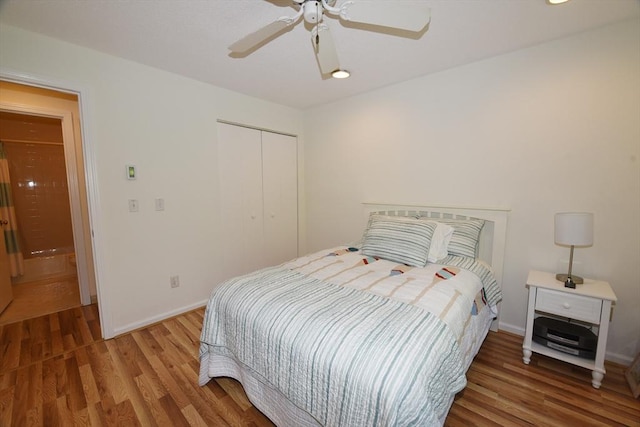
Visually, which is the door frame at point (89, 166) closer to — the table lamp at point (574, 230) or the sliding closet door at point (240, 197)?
the sliding closet door at point (240, 197)

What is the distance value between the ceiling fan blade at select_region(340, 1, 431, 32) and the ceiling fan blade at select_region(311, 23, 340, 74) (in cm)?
14

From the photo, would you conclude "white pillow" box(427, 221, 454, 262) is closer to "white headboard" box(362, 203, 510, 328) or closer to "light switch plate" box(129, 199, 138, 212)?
"white headboard" box(362, 203, 510, 328)

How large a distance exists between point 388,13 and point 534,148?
5.71 feet

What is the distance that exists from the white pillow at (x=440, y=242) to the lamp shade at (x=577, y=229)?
0.74m

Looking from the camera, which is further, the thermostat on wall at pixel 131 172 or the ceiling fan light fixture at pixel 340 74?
the ceiling fan light fixture at pixel 340 74

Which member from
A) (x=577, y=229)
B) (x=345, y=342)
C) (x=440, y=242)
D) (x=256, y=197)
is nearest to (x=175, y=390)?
(x=345, y=342)

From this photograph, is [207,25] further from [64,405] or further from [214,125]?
[64,405]

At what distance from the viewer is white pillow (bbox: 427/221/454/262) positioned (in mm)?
2201

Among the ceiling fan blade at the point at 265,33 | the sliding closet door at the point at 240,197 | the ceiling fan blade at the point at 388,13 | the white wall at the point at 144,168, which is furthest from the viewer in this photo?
the sliding closet door at the point at 240,197

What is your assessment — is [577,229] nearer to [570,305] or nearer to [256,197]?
[570,305]

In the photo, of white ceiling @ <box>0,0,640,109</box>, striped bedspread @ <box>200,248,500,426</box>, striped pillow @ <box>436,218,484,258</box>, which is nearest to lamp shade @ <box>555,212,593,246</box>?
striped pillow @ <box>436,218,484,258</box>

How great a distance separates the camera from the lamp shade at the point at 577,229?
177 centimetres

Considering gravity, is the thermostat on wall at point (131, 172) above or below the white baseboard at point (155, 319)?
above

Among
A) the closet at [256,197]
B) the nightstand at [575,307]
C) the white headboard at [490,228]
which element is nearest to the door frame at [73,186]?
the closet at [256,197]
